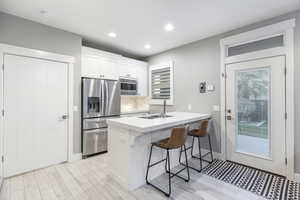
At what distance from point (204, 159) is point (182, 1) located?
3089 mm

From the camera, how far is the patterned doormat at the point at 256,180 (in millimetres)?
2109

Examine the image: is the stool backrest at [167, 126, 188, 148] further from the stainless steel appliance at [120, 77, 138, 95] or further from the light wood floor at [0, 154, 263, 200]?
the stainless steel appliance at [120, 77, 138, 95]

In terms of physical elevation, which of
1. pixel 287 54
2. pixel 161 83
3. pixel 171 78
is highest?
pixel 287 54

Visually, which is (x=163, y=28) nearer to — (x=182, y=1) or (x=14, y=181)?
(x=182, y=1)

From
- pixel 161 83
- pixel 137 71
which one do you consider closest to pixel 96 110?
pixel 137 71

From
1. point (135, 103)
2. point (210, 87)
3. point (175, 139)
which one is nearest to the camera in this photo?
point (175, 139)

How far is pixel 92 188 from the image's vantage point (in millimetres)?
2227

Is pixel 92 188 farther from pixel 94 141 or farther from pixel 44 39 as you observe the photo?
pixel 44 39

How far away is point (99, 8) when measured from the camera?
7.61 feet

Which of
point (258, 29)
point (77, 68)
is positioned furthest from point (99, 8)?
point (258, 29)

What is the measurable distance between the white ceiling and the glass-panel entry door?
2.81 ft

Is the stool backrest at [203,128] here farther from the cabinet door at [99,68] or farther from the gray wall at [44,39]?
the gray wall at [44,39]

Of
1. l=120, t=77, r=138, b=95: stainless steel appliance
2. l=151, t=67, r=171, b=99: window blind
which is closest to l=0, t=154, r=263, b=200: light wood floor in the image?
l=120, t=77, r=138, b=95: stainless steel appliance

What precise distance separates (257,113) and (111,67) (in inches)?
138
